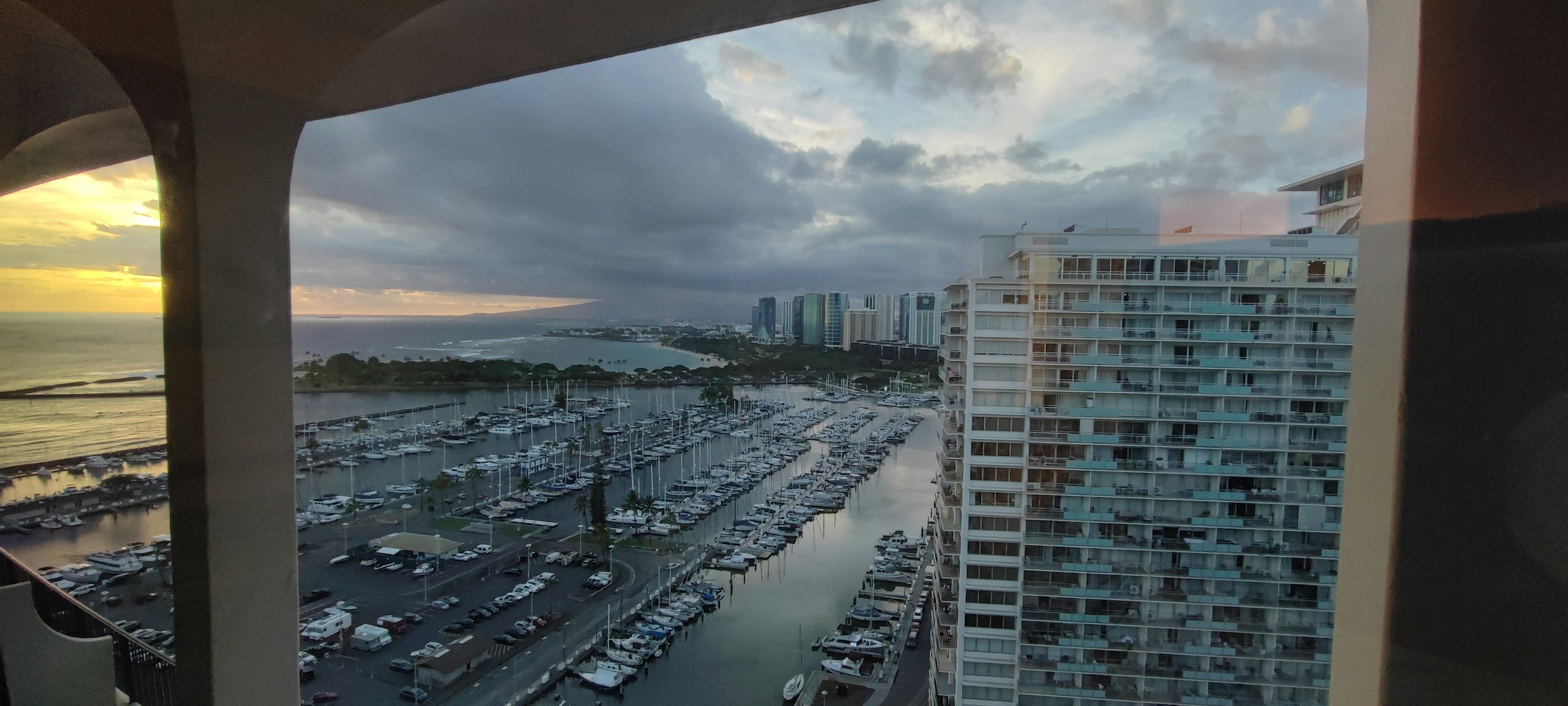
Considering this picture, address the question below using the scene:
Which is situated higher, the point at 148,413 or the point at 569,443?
the point at 148,413

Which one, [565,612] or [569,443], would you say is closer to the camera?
[565,612]

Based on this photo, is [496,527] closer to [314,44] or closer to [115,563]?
[115,563]

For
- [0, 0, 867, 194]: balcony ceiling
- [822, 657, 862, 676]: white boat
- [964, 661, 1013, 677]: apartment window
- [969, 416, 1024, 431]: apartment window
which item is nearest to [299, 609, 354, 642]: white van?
[822, 657, 862, 676]: white boat

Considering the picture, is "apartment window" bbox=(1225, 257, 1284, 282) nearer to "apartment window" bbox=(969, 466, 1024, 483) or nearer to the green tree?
"apartment window" bbox=(969, 466, 1024, 483)

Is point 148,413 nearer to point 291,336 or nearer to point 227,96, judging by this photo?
point 291,336

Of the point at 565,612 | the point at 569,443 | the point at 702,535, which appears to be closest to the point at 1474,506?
the point at 565,612
